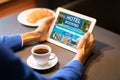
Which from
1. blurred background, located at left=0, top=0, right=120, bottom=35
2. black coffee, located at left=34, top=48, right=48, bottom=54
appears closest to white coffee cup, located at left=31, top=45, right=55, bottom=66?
black coffee, located at left=34, top=48, right=48, bottom=54

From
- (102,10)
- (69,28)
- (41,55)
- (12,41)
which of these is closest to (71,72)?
(41,55)

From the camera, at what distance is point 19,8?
364 cm

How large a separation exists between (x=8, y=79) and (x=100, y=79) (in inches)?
16.9

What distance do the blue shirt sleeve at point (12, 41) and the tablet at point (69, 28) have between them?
6.2 inches

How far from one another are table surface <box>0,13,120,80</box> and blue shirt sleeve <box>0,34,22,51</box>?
0.11 ft

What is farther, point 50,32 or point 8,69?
point 50,32

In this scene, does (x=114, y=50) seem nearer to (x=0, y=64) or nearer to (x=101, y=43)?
(x=101, y=43)

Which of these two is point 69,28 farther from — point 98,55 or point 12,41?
point 12,41

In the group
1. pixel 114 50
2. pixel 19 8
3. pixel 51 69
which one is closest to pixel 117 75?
pixel 114 50

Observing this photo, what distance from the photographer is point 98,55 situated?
114 cm

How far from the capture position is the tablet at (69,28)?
3.75 feet

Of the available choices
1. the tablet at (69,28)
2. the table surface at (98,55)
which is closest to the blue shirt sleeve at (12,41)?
the table surface at (98,55)

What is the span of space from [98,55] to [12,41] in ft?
1.45

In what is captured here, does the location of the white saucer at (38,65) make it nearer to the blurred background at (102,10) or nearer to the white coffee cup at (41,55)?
the white coffee cup at (41,55)
